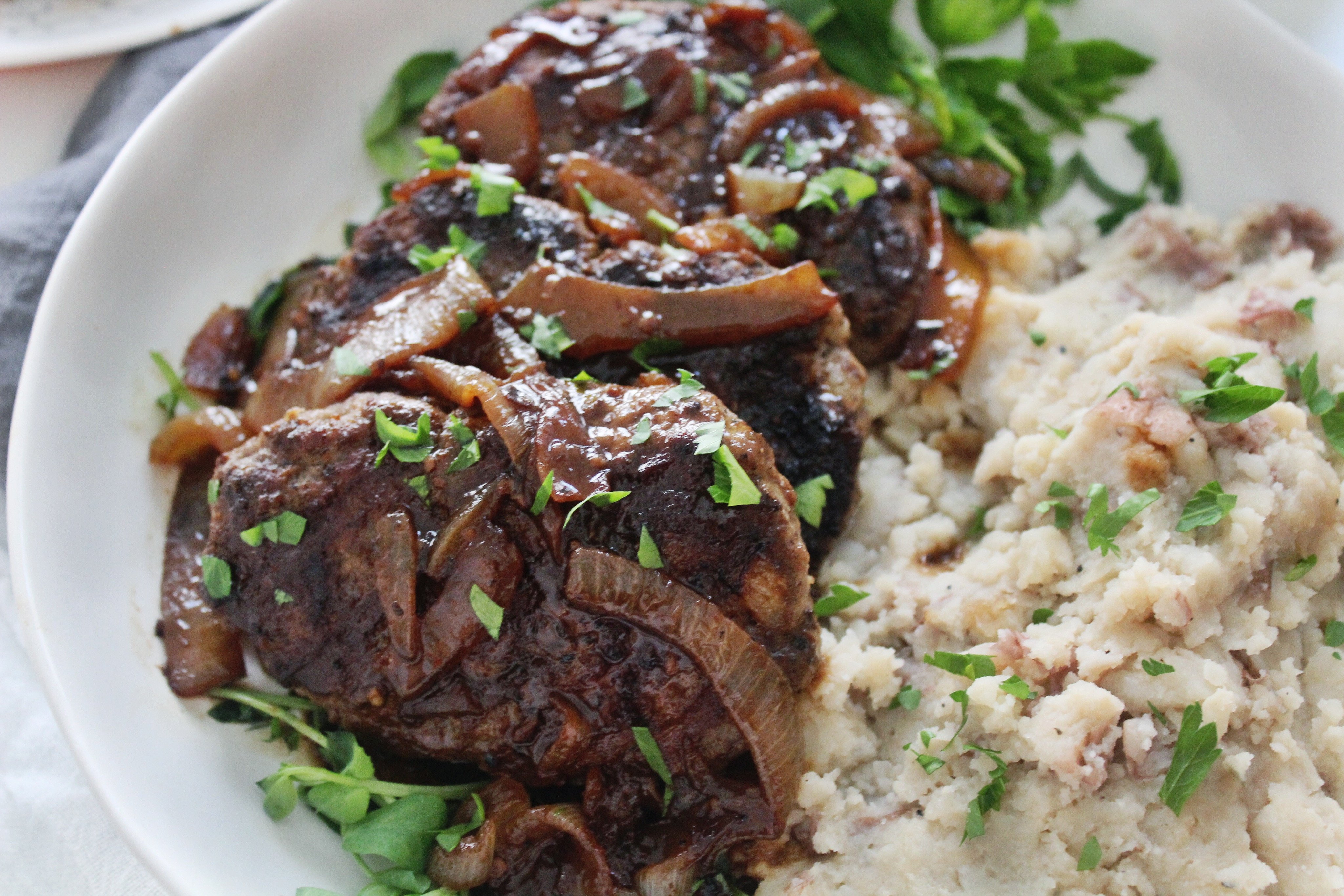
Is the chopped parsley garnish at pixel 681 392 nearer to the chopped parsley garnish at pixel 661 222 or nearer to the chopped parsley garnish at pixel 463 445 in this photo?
the chopped parsley garnish at pixel 463 445

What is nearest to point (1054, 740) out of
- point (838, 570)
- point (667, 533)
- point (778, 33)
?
point (838, 570)


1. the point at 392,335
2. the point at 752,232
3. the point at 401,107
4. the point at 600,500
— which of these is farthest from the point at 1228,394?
the point at 401,107

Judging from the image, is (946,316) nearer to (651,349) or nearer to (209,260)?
(651,349)

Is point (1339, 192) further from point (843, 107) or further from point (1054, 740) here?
point (1054, 740)

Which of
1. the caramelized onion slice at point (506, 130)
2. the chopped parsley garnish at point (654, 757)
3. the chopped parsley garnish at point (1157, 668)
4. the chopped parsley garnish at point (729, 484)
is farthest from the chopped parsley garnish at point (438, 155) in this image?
the chopped parsley garnish at point (1157, 668)

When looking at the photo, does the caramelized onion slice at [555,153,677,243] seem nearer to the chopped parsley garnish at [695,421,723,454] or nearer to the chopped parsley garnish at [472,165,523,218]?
the chopped parsley garnish at [472,165,523,218]

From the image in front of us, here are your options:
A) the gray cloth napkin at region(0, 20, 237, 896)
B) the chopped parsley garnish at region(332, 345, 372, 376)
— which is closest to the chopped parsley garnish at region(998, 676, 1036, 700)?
the chopped parsley garnish at region(332, 345, 372, 376)
